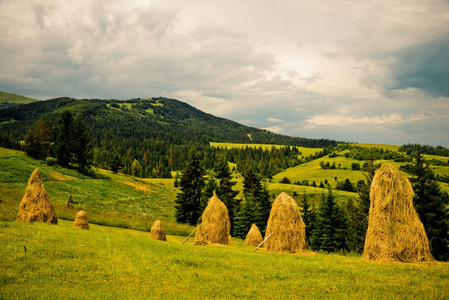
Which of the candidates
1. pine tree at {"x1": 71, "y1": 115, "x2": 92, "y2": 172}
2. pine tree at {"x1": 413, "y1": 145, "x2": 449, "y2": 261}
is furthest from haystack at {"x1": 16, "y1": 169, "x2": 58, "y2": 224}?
pine tree at {"x1": 71, "y1": 115, "x2": 92, "y2": 172}

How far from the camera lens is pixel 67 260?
12891 mm

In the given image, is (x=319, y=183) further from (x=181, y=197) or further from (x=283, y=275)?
(x=283, y=275)

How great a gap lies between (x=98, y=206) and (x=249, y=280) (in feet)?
151

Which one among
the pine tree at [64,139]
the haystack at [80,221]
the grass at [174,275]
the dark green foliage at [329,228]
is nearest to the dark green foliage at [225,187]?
the dark green foliage at [329,228]

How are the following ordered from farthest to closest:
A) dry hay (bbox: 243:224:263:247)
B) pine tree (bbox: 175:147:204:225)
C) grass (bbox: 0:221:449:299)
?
pine tree (bbox: 175:147:204:225) → dry hay (bbox: 243:224:263:247) → grass (bbox: 0:221:449:299)

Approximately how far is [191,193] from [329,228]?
26.8 meters

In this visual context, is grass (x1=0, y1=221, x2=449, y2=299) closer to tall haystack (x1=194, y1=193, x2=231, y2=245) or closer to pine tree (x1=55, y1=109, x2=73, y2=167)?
tall haystack (x1=194, y1=193, x2=231, y2=245)

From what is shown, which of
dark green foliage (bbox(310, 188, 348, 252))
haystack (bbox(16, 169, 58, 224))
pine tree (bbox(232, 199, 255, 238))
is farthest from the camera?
pine tree (bbox(232, 199, 255, 238))

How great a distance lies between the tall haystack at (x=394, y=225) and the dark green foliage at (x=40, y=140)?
76866 mm

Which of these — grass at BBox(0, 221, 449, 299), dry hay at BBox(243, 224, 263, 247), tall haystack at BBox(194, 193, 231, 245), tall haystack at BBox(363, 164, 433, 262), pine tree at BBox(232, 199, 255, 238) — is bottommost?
pine tree at BBox(232, 199, 255, 238)

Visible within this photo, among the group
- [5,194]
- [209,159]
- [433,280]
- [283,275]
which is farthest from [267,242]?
[209,159]

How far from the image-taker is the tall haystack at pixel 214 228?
25344mm

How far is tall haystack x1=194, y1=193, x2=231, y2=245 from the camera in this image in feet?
83.1

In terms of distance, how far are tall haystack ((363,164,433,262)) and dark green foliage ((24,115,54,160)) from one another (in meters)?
76.9
